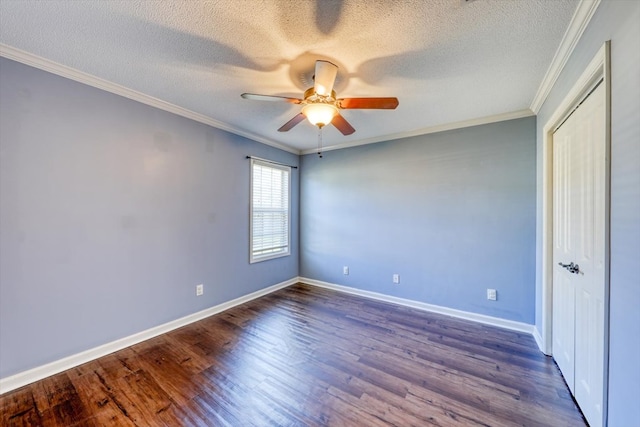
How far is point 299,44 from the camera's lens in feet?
5.42

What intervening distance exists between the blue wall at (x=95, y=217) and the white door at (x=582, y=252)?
3.41 m

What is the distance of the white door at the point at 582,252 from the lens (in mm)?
1335

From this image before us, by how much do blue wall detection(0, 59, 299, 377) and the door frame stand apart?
133 inches

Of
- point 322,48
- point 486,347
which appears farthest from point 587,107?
point 486,347

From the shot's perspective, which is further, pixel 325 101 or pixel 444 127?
pixel 444 127

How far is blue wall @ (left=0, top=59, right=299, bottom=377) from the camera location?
181 centimetres

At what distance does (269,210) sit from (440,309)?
2871mm

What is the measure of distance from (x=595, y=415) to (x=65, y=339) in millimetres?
3756

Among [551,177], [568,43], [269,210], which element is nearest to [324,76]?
[568,43]

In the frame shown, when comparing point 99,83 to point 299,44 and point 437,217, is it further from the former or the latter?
point 437,217

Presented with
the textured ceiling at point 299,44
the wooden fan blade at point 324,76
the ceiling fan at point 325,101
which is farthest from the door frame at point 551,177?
the wooden fan blade at point 324,76

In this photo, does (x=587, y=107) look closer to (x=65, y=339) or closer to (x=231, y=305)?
(x=231, y=305)

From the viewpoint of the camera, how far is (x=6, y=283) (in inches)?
69.5

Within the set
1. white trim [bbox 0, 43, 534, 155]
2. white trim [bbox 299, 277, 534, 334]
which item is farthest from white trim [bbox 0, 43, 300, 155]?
white trim [bbox 299, 277, 534, 334]
